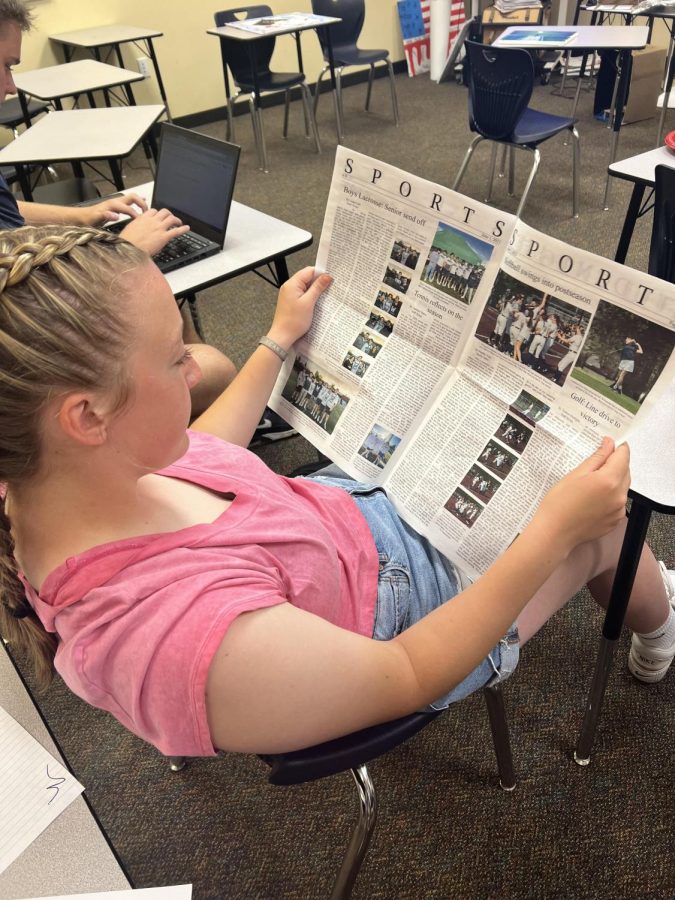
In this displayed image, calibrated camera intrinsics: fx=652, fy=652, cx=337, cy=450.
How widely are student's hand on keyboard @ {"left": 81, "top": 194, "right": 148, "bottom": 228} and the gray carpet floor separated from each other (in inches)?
47.1

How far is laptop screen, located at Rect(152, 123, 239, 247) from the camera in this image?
160 cm

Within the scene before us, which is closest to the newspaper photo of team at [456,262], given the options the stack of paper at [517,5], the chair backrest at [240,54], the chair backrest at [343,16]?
the chair backrest at [240,54]

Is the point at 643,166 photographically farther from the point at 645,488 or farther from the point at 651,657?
the point at 645,488

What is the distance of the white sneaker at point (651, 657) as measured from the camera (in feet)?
4.20

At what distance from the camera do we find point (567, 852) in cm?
116

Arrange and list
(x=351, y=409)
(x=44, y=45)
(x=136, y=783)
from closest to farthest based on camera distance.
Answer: (x=351, y=409), (x=136, y=783), (x=44, y=45)

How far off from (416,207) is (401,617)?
0.60m

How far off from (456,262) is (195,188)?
41.0 inches

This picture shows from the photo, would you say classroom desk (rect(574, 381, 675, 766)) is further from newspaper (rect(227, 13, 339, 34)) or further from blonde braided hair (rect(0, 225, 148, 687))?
newspaper (rect(227, 13, 339, 34))

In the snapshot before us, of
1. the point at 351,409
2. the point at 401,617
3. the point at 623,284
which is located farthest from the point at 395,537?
the point at 623,284

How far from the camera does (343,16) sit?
15.3 feet

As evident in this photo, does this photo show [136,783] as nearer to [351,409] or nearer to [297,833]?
[297,833]

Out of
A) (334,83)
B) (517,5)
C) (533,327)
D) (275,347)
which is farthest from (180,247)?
(517,5)

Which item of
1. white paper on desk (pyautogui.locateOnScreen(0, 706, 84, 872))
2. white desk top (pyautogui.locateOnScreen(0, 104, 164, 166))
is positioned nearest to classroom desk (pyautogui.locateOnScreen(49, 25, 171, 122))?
white desk top (pyautogui.locateOnScreen(0, 104, 164, 166))
